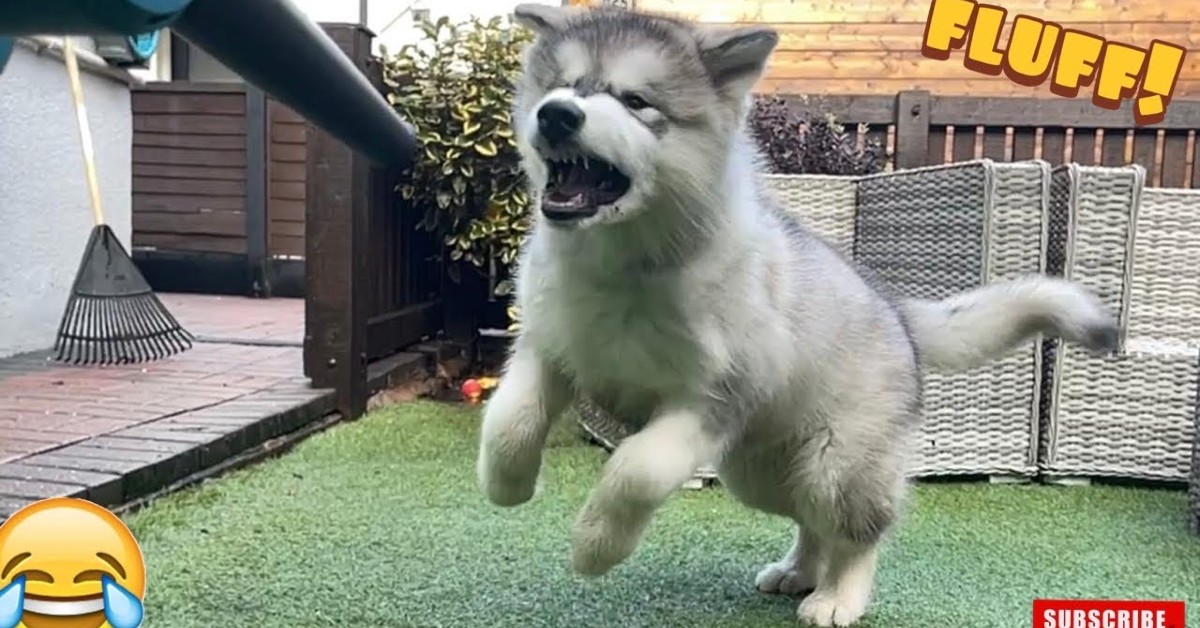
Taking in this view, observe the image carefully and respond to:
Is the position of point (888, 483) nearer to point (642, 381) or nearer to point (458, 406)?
point (642, 381)

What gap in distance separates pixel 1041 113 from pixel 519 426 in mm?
4414

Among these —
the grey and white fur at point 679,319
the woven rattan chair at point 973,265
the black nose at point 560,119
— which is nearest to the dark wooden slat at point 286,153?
the woven rattan chair at point 973,265

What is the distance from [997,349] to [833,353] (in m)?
0.50

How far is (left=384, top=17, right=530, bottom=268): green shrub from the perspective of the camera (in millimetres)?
4160

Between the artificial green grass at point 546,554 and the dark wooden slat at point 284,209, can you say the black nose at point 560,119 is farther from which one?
the dark wooden slat at point 284,209

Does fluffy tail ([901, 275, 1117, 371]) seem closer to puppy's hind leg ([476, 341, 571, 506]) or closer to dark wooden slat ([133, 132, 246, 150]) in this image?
puppy's hind leg ([476, 341, 571, 506])

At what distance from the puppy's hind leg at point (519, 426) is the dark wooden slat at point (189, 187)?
596 centimetres

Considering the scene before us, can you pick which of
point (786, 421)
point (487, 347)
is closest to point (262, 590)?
point (786, 421)

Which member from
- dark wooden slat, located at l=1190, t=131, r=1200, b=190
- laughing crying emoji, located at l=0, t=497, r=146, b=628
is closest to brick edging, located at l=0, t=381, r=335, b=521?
laughing crying emoji, located at l=0, t=497, r=146, b=628

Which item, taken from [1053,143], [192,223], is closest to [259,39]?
[1053,143]

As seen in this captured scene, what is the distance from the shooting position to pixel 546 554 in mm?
2457

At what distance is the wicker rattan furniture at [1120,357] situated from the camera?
3.32m

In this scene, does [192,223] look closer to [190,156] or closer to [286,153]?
[190,156]

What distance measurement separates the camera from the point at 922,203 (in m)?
3.38
